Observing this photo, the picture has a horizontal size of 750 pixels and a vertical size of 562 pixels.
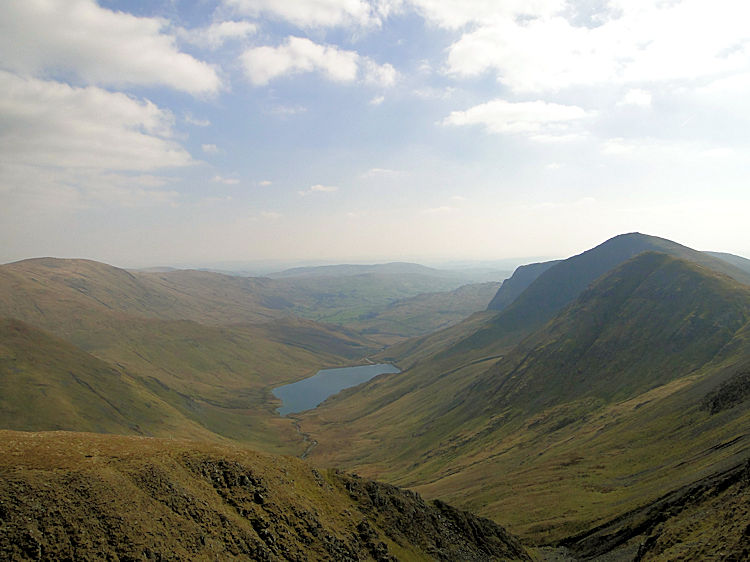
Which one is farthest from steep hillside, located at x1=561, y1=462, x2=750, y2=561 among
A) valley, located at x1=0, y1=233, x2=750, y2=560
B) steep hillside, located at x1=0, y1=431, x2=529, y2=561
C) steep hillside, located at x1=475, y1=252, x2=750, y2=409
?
steep hillside, located at x1=475, y1=252, x2=750, y2=409

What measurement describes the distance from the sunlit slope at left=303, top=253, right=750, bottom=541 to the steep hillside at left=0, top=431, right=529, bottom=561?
1102 inches

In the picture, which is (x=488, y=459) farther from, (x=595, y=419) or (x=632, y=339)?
(x=632, y=339)

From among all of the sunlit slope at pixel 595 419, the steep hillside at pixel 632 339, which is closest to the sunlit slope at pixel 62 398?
the sunlit slope at pixel 595 419

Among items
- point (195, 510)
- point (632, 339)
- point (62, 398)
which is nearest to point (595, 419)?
point (632, 339)

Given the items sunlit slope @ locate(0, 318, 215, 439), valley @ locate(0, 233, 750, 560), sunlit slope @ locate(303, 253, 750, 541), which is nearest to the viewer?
valley @ locate(0, 233, 750, 560)

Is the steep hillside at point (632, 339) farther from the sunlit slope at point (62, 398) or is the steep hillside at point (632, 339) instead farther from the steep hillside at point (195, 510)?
the sunlit slope at point (62, 398)

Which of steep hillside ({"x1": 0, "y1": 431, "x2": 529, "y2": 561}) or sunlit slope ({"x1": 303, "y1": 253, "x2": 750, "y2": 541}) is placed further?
sunlit slope ({"x1": 303, "y1": 253, "x2": 750, "y2": 541})

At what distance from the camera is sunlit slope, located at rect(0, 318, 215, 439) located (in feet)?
478

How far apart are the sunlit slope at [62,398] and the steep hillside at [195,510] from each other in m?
127

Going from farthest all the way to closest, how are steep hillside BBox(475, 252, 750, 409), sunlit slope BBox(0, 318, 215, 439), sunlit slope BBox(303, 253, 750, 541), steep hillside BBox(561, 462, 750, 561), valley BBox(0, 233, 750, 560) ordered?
1. sunlit slope BBox(0, 318, 215, 439)
2. steep hillside BBox(475, 252, 750, 409)
3. sunlit slope BBox(303, 253, 750, 541)
4. valley BBox(0, 233, 750, 560)
5. steep hillside BBox(561, 462, 750, 561)

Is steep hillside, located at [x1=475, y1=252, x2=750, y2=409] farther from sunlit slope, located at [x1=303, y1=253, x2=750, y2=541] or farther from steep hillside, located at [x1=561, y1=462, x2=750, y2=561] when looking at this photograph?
steep hillside, located at [x1=561, y1=462, x2=750, y2=561]

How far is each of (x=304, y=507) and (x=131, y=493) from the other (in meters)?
19.5

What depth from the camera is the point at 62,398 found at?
161 m

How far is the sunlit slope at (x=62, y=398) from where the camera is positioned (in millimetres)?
145750
